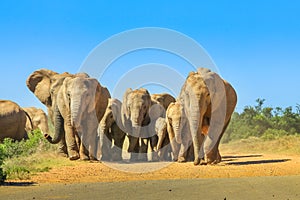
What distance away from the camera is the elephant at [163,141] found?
72.8ft

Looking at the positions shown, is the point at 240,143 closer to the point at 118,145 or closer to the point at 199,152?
the point at 118,145

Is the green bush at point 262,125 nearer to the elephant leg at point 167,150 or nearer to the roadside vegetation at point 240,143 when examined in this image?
the roadside vegetation at point 240,143

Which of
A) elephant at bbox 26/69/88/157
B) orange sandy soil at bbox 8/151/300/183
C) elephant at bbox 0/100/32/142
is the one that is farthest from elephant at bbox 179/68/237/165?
elephant at bbox 0/100/32/142

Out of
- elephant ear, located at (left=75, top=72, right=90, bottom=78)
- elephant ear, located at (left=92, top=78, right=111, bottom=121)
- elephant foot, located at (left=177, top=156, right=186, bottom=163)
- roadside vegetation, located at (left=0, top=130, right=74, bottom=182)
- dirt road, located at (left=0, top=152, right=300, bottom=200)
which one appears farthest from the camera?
elephant ear, located at (left=92, top=78, right=111, bottom=121)

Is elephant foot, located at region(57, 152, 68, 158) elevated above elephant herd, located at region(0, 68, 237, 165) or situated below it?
below

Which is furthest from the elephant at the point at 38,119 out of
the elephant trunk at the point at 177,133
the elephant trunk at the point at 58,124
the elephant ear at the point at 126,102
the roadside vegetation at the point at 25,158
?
the elephant trunk at the point at 177,133

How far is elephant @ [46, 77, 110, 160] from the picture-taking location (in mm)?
19219

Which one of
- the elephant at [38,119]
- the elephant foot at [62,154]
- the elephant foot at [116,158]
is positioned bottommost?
the elephant foot at [116,158]

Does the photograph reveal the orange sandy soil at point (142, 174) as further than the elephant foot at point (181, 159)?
No

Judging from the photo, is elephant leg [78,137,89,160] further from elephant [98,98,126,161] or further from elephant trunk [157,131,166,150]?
elephant trunk [157,131,166,150]

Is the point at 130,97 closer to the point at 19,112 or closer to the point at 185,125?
the point at 185,125

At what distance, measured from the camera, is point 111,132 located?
22.9 meters

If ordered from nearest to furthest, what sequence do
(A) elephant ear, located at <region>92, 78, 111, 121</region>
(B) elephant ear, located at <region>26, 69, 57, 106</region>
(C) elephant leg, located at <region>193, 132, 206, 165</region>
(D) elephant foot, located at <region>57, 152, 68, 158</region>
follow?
(C) elephant leg, located at <region>193, 132, 206, 165</region>
(A) elephant ear, located at <region>92, 78, 111, 121</region>
(D) elephant foot, located at <region>57, 152, 68, 158</region>
(B) elephant ear, located at <region>26, 69, 57, 106</region>

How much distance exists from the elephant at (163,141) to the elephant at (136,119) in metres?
0.66
